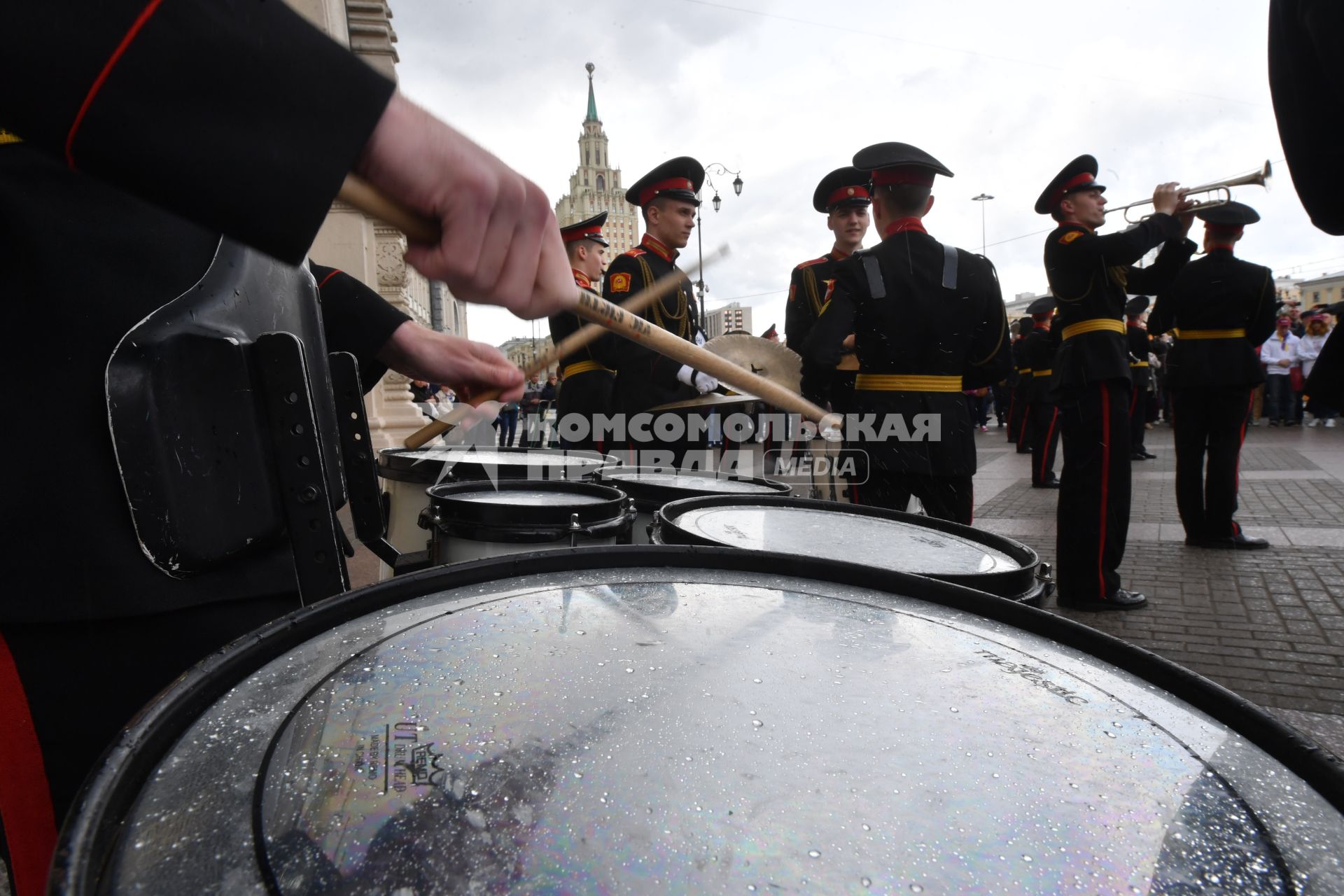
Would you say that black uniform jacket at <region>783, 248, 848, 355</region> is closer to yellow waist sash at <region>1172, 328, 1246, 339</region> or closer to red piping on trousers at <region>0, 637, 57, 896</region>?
yellow waist sash at <region>1172, 328, 1246, 339</region>

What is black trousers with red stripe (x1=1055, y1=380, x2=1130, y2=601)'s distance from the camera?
13.3ft

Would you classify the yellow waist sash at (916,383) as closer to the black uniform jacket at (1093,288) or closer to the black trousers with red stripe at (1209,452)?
the black uniform jacket at (1093,288)

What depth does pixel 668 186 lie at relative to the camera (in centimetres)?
504

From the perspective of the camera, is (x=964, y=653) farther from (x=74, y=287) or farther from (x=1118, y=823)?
(x=74, y=287)

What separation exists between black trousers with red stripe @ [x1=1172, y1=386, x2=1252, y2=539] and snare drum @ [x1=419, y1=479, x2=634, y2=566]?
16.5 feet

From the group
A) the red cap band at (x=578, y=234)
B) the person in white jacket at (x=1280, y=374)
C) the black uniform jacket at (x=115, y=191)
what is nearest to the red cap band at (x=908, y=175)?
the red cap band at (x=578, y=234)

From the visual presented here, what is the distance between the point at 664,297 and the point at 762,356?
0.82 meters

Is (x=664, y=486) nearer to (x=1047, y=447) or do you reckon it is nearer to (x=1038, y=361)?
(x=1047, y=447)

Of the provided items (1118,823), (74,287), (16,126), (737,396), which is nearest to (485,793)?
(1118,823)

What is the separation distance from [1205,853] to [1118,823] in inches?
2.3

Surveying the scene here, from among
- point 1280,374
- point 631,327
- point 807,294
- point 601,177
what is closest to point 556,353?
point 631,327

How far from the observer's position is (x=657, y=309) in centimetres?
468

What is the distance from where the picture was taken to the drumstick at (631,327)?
0.69 meters

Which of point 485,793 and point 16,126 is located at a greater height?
point 16,126
